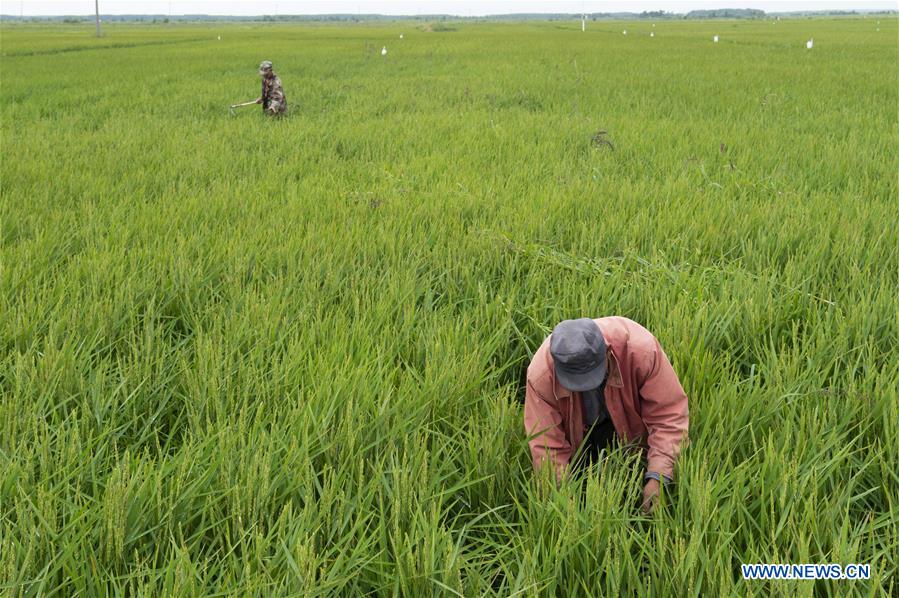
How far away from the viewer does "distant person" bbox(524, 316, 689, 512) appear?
4.95 feet

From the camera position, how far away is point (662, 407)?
164 cm

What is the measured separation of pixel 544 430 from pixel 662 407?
1.03 ft

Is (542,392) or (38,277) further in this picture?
(38,277)

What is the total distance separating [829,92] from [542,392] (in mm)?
9260

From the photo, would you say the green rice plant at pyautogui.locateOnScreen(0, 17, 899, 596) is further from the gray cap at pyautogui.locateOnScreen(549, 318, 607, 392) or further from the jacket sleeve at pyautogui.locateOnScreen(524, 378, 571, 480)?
the gray cap at pyautogui.locateOnScreen(549, 318, 607, 392)

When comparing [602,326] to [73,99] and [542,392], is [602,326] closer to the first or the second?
[542,392]

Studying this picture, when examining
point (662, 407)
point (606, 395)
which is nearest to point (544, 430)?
point (606, 395)

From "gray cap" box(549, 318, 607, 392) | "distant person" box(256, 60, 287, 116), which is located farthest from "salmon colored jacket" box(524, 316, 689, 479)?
"distant person" box(256, 60, 287, 116)

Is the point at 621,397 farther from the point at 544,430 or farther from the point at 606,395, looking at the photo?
the point at 544,430

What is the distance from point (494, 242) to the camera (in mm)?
3061

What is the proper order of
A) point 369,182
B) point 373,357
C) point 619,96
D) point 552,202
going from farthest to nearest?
point 619,96, point 369,182, point 552,202, point 373,357

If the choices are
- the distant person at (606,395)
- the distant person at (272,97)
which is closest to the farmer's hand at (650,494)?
the distant person at (606,395)

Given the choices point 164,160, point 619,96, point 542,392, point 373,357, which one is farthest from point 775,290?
point 619,96

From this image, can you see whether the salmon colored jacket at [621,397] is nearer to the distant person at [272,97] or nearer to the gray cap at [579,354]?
the gray cap at [579,354]
